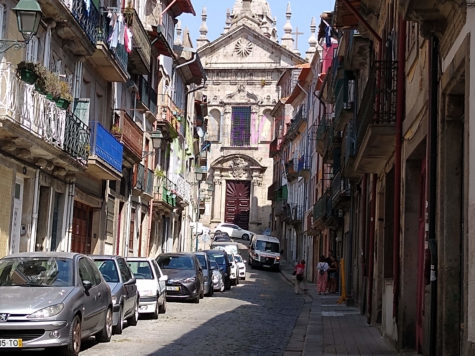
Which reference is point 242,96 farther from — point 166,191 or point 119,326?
point 119,326

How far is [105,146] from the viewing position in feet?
83.4

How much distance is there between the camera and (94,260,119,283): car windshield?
17344 mm

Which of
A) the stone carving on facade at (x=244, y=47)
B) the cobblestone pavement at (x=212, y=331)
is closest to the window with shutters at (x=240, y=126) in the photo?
the stone carving on facade at (x=244, y=47)

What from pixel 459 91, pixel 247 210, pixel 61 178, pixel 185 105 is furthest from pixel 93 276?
pixel 247 210

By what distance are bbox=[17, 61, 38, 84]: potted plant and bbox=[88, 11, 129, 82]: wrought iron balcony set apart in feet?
19.1

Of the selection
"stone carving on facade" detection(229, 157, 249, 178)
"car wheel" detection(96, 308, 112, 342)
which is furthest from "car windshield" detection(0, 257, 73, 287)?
"stone carving on facade" detection(229, 157, 249, 178)

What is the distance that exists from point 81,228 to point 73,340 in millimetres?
15393

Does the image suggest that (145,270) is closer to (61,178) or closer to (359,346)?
(61,178)

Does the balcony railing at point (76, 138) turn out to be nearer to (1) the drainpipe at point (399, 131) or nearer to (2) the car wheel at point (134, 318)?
(2) the car wheel at point (134, 318)

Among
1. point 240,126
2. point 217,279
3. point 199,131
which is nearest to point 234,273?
point 217,279

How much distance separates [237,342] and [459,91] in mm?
6991

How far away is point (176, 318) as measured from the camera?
20516 mm

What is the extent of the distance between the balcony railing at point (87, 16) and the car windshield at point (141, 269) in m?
5.94

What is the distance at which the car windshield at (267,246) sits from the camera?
5812 centimetres
